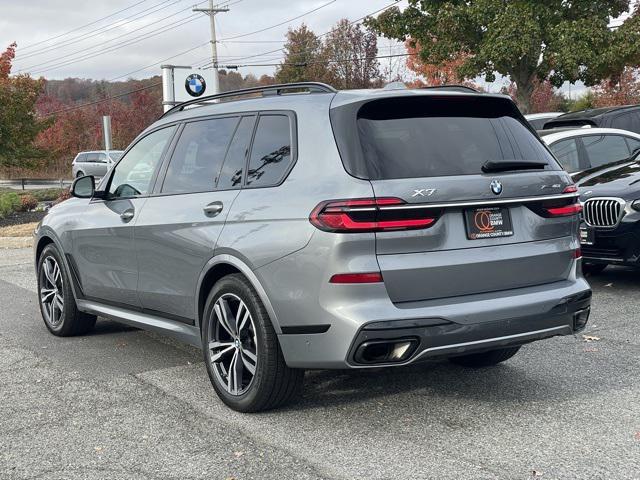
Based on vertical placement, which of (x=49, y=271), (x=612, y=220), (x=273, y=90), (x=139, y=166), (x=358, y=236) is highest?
(x=273, y=90)

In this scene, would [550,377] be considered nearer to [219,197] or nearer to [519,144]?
[519,144]

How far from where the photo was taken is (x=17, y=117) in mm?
23797

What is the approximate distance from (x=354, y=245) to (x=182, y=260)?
147cm

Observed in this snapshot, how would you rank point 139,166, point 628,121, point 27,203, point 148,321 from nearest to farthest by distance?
1. point 148,321
2. point 139,166
3. point 628,121
4. point 27,203

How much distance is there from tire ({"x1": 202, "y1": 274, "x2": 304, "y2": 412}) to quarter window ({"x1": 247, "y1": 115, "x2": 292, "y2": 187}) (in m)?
0.59

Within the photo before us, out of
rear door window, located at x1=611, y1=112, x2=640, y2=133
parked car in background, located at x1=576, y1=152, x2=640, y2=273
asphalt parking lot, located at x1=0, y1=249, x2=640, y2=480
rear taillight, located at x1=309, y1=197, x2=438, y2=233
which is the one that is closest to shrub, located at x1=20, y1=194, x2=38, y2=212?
rear door window, located at x1=611, y1=112, x2=640, y2=133

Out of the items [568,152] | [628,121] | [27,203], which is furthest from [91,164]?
[568,152]

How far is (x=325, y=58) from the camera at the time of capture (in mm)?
59594

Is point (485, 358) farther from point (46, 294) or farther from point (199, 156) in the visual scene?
point (46, 294)

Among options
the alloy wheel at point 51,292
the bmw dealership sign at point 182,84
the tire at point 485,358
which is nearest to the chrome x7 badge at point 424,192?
the tire at point 485,358

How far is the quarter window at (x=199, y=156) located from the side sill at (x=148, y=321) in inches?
34.8

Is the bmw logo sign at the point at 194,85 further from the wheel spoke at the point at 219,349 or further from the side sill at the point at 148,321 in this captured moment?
the wheel spoke at the point at 219,349

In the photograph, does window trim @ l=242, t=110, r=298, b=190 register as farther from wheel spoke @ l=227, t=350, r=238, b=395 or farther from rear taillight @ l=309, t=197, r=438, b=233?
wheel spoke @ l=227, t=350, r=238, b=395

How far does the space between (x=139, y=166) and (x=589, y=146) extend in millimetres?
6211
